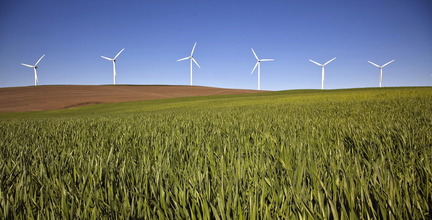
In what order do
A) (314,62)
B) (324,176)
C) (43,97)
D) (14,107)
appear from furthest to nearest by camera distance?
(43,97) → (314,62) → (14,107) → (324,176)

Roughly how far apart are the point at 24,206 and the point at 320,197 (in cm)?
155

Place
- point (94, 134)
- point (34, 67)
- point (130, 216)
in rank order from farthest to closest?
point (34, 67) → point (94, 134) → point (130, 216)

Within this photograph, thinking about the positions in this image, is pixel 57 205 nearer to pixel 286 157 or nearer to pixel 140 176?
pixel 140 176

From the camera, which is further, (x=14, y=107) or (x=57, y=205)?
(x=14, y=107)

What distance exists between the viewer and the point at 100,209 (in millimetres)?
1182

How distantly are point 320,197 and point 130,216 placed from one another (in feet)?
2.86

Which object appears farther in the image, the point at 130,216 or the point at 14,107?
the point at 14,107

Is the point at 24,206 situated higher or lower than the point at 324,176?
lower

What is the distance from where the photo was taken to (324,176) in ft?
4.83

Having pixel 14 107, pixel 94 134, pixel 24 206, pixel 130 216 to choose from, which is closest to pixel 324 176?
pixel 130 216

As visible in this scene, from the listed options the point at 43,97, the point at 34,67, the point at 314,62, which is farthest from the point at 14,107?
the point at 314,62

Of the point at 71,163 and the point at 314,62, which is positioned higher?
the point at 314,62

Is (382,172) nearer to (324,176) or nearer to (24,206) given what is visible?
(324,176)

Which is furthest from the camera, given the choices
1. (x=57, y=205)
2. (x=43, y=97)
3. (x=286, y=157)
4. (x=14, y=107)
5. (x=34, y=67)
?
(x=34, y=67)
